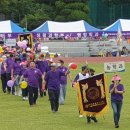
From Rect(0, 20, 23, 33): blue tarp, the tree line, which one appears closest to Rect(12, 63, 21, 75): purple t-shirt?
Rect(0, 20, 23, 33): blue tarp

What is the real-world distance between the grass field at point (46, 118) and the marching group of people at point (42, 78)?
404 mm

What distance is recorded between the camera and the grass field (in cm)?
1691

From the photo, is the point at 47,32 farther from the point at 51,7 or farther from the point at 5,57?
the point at 5,57

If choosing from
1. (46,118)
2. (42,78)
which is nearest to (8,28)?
(42,78)

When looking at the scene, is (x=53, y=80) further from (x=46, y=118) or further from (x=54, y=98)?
(x=46, y=118)

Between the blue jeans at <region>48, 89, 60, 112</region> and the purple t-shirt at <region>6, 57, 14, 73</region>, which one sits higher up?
the purple t-shirt at <region>6, 57, 14, 73</region>

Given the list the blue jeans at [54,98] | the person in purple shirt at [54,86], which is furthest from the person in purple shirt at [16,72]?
the blue jeans at [54,98]

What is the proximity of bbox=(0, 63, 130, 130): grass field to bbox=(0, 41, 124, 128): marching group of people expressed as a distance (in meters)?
0.40

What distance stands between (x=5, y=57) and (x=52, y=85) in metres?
8.13

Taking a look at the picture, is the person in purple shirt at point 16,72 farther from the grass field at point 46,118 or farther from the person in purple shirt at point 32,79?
the person in purple shirt at point 32,79

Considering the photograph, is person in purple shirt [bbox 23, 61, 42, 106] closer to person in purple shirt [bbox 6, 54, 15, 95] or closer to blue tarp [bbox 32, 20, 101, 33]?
person in purple shirt [bbox 6, 54, 15, 95]

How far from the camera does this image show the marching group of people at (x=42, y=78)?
16.7 m

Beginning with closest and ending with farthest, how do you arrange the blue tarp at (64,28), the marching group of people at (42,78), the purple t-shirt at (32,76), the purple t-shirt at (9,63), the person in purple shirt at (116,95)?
1. the person in purple shirt at (116,95)
2. the marching group of people at (42,78)
3. the purple t-shirt at (32,76)
4. the purple t-shirt at (9,63)
5. the blue tarp at (64,28)

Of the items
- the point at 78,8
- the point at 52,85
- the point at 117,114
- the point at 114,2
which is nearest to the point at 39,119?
the point at 52,85
